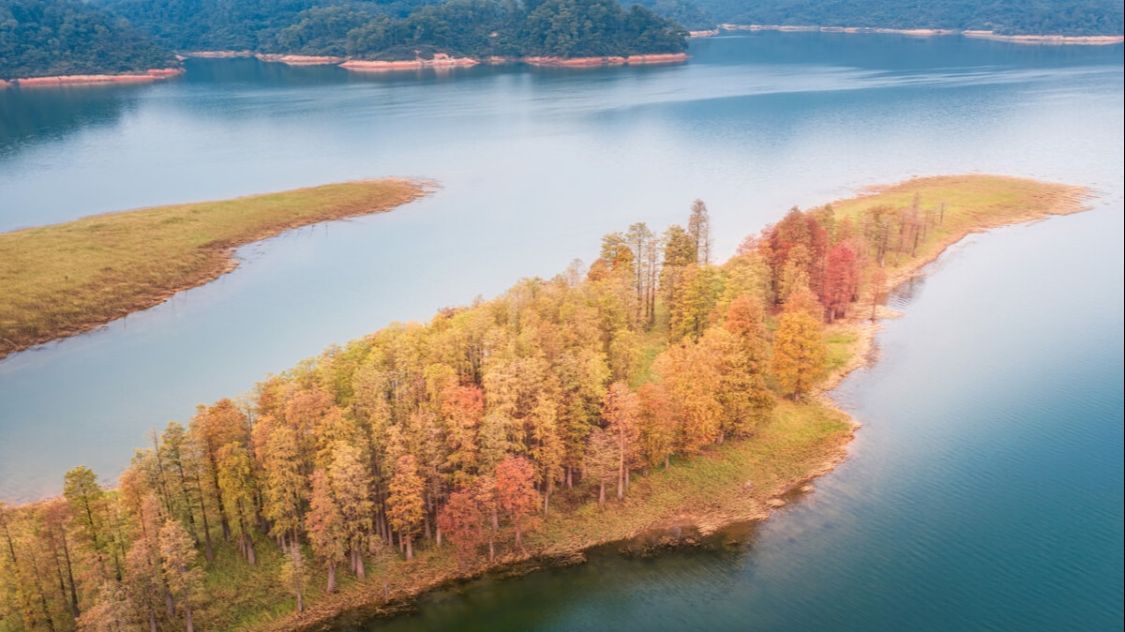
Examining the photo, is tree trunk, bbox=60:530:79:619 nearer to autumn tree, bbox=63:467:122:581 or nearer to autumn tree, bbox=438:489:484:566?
autumn tree, bbox=63:467:122:581

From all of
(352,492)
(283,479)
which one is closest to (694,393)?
(352,492)

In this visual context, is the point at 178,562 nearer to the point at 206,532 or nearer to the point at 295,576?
the point at 206,532

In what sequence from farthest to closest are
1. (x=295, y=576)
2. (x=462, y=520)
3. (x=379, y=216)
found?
1. (x=379, y=216)
2. (x=462, y=520)
3. (x=295, y=576)

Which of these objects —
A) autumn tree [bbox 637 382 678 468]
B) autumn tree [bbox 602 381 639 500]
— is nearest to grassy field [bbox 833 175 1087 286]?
autumn tree [bbox 637 382 678 468]

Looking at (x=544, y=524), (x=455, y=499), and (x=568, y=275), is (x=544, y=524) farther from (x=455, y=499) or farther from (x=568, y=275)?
(x=568, y=275)

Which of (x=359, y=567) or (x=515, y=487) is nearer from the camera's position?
(x=359, y=567)

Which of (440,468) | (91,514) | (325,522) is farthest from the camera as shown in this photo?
(440,468)

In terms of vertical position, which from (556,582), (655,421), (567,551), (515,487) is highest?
(655,421)
